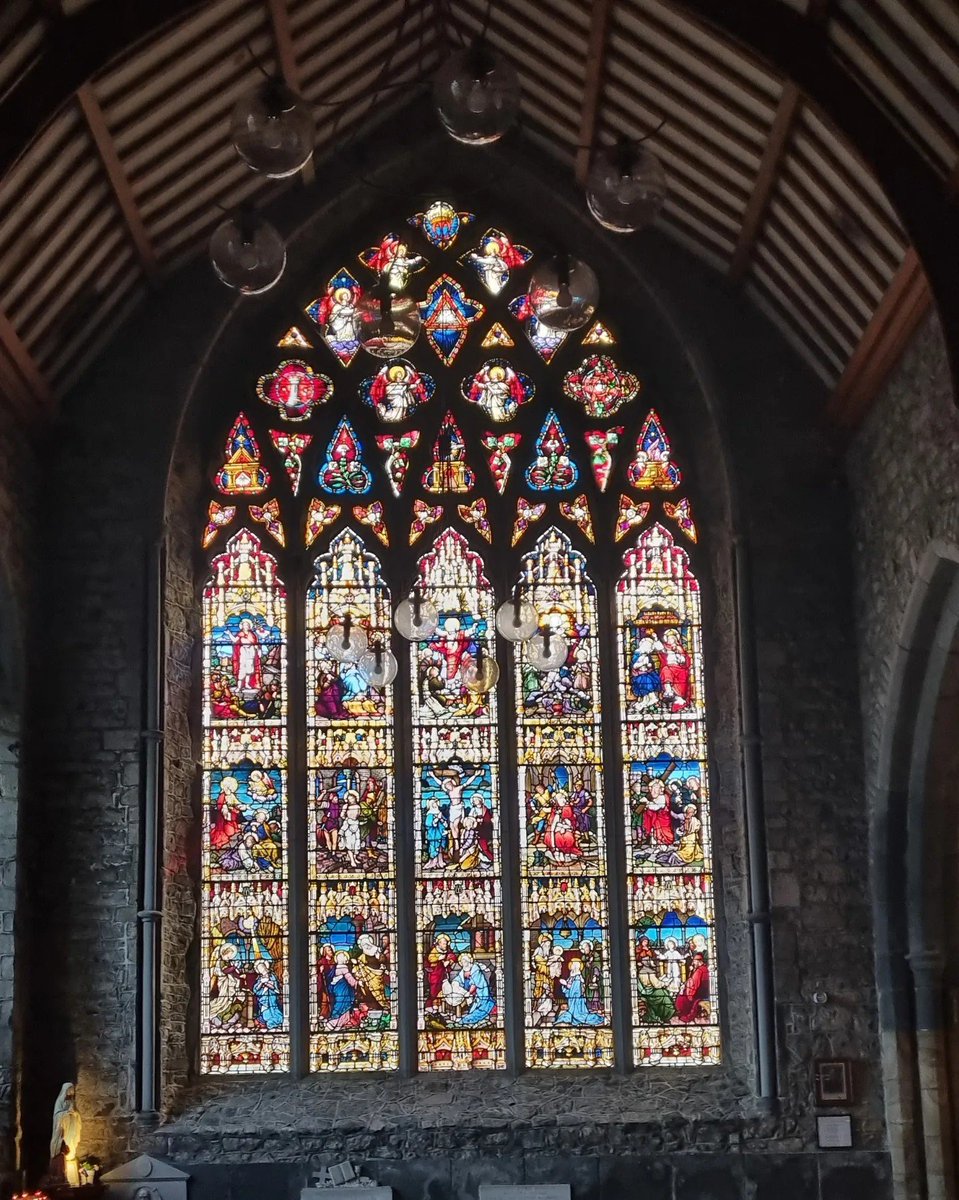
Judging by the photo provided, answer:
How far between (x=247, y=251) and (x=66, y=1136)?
4767 mm

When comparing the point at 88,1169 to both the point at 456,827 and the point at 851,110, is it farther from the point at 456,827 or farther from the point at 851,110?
the point at 851,110

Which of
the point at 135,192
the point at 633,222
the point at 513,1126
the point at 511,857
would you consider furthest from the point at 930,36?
the point at 513,1126

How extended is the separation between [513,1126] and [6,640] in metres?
3.48

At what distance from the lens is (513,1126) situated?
8.88m

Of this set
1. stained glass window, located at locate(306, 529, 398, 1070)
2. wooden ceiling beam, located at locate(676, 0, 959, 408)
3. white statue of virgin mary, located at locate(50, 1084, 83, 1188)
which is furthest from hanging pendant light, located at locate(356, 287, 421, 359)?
white statue of virgin mary, located at locate(50, 1084, 83, 1188)

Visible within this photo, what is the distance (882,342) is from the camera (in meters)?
8.50

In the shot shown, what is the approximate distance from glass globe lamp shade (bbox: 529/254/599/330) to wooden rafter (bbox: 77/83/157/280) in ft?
9.29

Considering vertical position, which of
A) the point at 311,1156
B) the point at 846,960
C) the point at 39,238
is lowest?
the point at 311,1156

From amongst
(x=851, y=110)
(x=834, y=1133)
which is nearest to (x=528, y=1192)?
(x=834, y=1133)

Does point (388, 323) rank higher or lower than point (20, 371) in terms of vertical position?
lower

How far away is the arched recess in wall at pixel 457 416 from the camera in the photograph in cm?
945

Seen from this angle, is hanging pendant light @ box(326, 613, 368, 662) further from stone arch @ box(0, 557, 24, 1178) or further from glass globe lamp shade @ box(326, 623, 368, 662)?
stone arch @ box(0, 557, 24, 1178)

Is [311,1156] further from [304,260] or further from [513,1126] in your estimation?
[304,260]

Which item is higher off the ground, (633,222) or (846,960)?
(633,222)
